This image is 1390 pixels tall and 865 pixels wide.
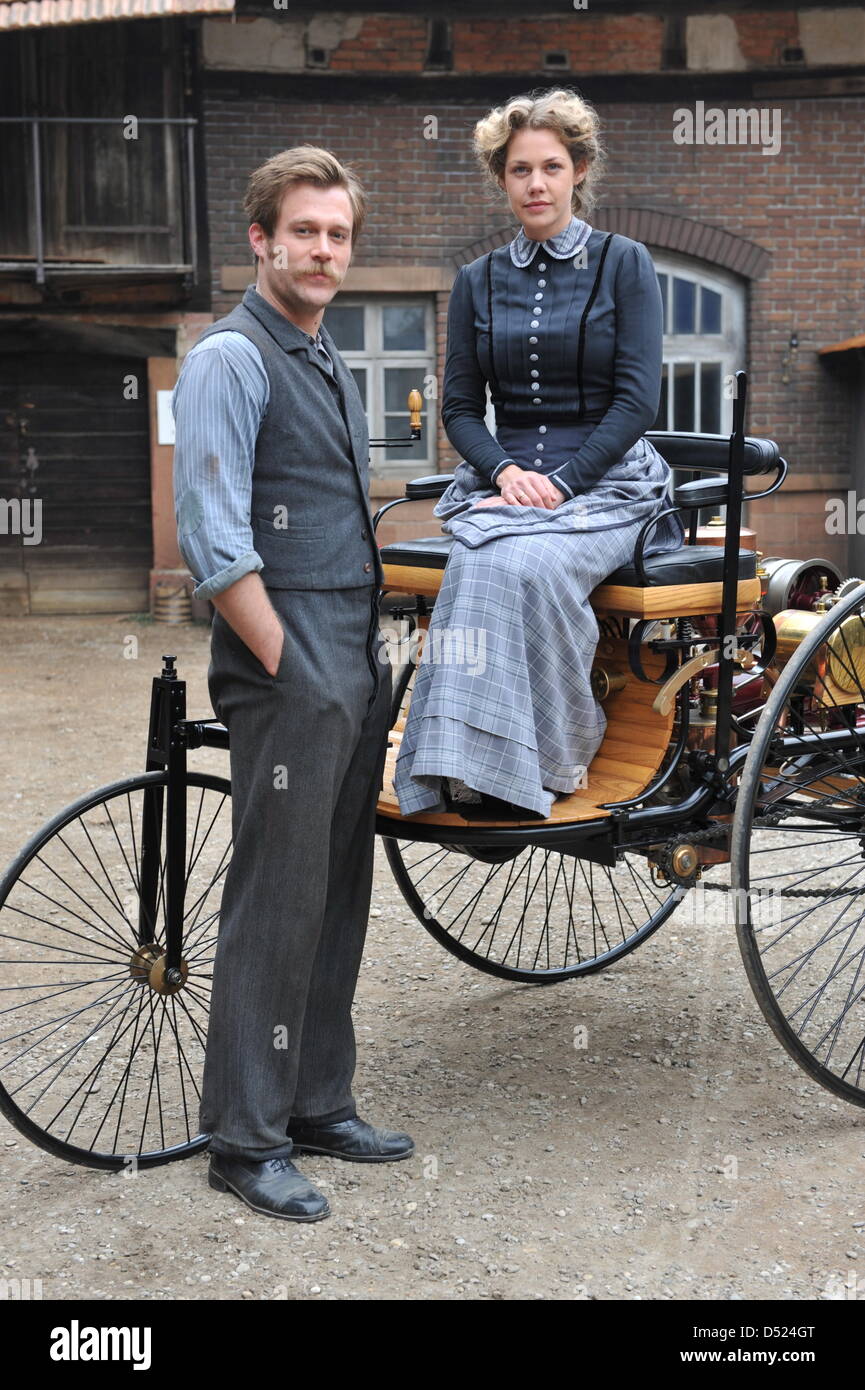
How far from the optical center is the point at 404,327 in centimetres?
1241

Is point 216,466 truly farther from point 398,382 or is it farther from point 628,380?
point 398,382

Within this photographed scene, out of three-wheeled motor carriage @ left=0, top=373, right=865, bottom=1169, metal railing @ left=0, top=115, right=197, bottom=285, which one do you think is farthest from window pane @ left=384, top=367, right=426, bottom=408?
three-wheeled motor carriage @ left=0, top=373, right=865, bottom=1169

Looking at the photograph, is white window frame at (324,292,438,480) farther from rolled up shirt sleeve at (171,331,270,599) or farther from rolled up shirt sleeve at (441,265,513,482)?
rolled up shirt sleeve at (171,331,270,599)

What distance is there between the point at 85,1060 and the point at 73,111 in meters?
9.85

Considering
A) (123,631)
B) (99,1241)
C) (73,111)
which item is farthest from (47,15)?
(99,1241)

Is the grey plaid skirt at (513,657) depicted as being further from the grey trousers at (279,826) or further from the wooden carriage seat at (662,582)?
the grey trousers at (279,826)

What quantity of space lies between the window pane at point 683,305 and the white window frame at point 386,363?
2030 millimetres

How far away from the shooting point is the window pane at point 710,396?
41.7 ft

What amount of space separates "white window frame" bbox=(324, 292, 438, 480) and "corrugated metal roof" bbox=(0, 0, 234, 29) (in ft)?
7.93

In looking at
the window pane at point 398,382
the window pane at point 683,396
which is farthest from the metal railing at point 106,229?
the window pane at point 683,396

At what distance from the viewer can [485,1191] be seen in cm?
314

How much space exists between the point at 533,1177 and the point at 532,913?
5.74 feet

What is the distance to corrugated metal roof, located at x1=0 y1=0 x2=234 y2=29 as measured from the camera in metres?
10.7
